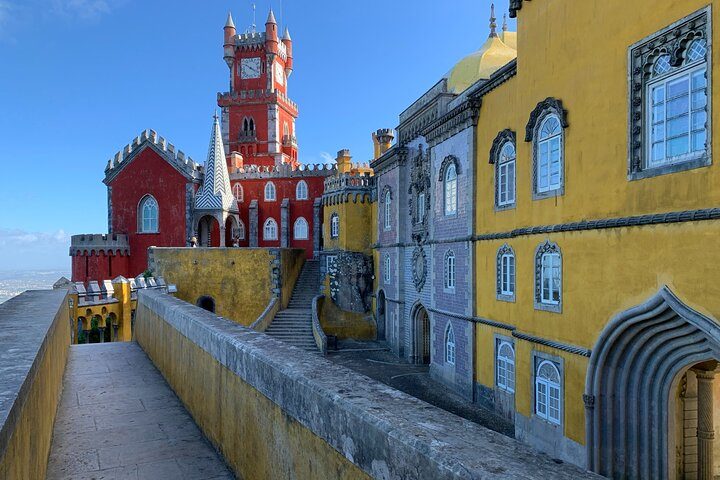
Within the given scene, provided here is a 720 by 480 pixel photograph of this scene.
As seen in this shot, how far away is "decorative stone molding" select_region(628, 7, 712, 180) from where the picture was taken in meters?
7.17

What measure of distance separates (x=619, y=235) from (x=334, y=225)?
21583mm

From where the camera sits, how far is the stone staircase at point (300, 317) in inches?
944

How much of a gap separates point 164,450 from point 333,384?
2616 mm

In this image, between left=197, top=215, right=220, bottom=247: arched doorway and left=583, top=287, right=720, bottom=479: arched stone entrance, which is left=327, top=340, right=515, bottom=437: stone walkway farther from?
left=197, top=215, right=220, bottom=247: arched doorway

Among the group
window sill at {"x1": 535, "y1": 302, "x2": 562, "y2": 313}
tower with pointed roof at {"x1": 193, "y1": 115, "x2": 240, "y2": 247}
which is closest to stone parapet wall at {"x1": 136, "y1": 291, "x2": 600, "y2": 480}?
window sill at {"x1": 535, "y1": 302, "x2": 562, "y2": 313}

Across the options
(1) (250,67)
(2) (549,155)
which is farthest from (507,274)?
(1) (250,67)

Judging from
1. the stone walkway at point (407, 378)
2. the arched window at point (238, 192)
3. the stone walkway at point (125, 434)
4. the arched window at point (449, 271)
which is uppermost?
the arched window at point (238, 192)

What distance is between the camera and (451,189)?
1738 centimetres

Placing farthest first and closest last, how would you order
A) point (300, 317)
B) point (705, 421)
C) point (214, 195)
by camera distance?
point (214, 195) < point (300, 317) < point (705, 421)

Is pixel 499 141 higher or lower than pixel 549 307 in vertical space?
higher

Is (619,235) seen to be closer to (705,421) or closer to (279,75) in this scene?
(705,421)

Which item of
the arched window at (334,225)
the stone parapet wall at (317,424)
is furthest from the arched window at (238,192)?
the stone parapet wall at (317,424)

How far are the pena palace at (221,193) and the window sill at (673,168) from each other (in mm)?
27000

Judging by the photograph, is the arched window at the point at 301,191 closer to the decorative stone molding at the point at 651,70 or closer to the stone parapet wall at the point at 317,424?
the decorative stone molding at the point at 651,70
